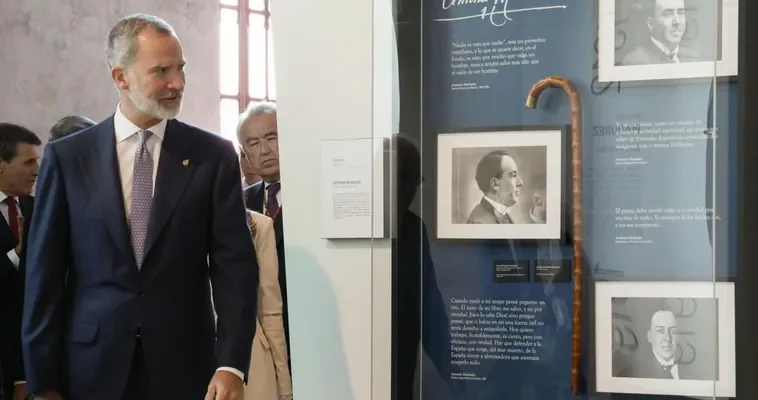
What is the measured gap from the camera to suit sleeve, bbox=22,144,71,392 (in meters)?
1.68

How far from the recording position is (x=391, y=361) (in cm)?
194

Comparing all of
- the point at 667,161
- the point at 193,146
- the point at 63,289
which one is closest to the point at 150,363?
the point at 63,289

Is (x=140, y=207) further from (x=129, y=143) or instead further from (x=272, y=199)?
(x=272, y=199)

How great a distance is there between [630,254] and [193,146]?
88 centimetres

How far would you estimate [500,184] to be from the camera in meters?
1.85

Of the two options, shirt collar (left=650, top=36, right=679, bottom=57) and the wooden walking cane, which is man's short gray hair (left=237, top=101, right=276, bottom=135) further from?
shirt collar (left=650, top=36, right=679, bottom=57)

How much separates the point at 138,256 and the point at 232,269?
179 millimetres

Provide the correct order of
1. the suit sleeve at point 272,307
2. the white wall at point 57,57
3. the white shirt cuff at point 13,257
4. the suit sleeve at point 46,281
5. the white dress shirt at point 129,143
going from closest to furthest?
the suit sleeve at point 46,281, the white dress shirt at point 129,143, the suit sleeve at point 272,307, the white shirt cuff at point 13,257, the white wall at point 57,57

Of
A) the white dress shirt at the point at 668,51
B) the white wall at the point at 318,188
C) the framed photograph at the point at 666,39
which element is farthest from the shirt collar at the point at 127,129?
the white dress shirt at the point at 668,51

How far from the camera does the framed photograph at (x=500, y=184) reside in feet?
5.99

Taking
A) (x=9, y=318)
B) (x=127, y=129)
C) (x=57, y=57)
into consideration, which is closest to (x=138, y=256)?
(x=127, y=129)

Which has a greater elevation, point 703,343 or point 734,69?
point 734,69

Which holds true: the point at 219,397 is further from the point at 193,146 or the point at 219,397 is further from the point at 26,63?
the point at 26,63
